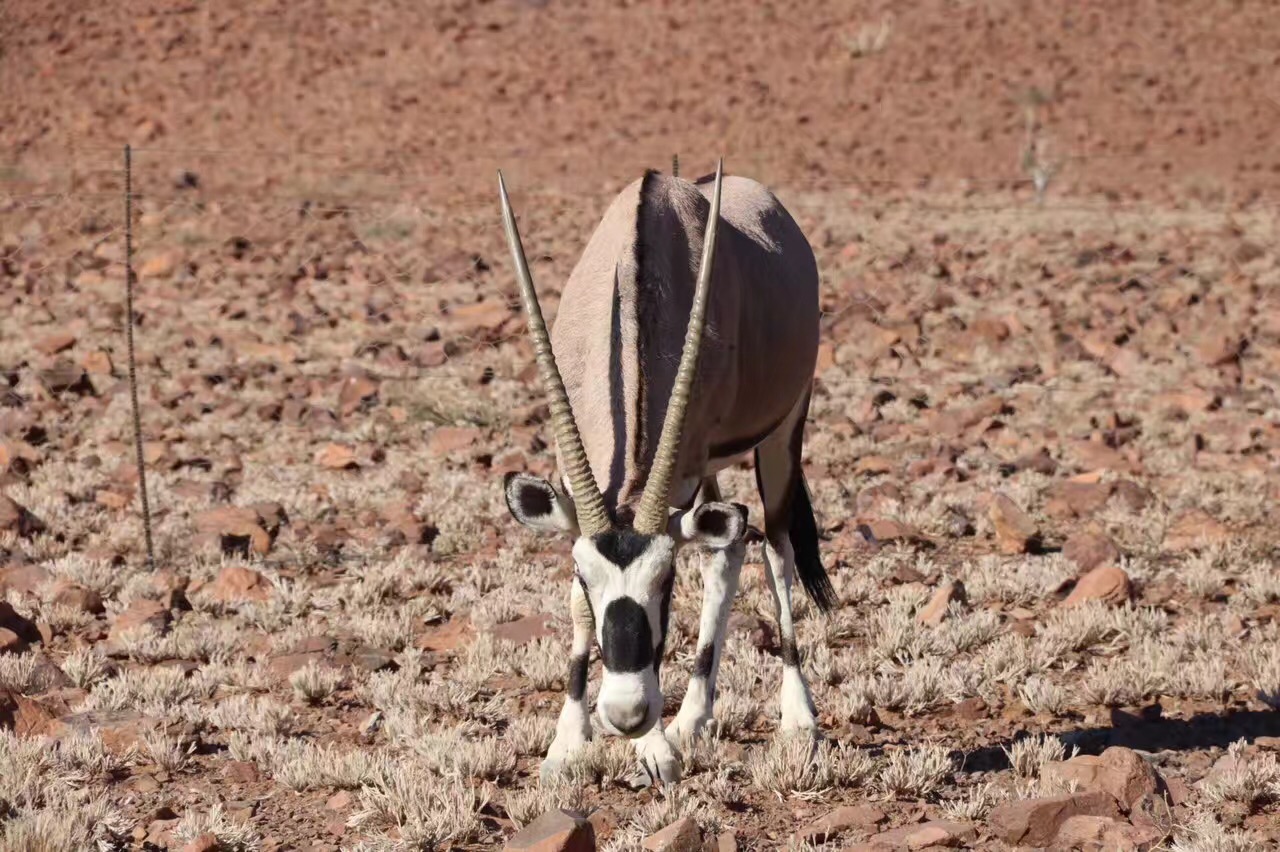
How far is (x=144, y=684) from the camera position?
5.57m

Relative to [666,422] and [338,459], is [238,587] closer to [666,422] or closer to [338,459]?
[338,459]

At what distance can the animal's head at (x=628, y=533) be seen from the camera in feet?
13.2

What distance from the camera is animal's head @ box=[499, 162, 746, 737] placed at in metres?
4.02

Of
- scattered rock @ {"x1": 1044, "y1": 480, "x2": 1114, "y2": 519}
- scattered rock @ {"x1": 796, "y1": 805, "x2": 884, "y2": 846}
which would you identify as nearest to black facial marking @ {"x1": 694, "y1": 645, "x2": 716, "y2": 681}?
scattered rock @ {"x1": 796, "y1": 805, "x2": 884, "y2": 846}

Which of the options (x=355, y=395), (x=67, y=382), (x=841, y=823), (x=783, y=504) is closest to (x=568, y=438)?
(x=841, y=823)

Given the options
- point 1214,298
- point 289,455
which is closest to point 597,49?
point 1214,298

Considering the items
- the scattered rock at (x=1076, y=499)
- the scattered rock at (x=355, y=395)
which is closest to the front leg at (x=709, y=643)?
the scattered rock at (x=1076, y=499)

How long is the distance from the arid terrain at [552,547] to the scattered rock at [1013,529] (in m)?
0.03

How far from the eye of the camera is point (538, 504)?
428 cm

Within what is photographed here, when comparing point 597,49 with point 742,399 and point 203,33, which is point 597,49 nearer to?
point 203,33

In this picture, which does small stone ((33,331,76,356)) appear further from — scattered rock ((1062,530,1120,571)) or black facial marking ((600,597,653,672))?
black facial marking ((600,597,653,672))

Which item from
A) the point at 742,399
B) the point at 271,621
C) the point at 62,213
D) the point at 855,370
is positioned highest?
the point at 742,399

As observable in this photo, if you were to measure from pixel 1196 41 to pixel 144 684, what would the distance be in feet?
126

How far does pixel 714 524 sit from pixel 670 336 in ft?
2.69
